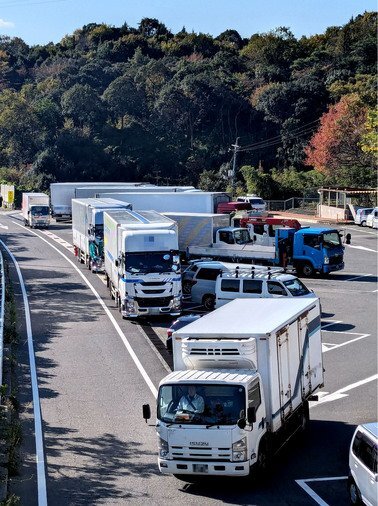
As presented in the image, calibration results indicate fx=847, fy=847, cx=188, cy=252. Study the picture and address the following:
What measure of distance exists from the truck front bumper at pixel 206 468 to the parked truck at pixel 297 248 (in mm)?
24891

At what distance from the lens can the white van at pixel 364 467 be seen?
12539 millimetres

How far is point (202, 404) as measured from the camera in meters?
14.4

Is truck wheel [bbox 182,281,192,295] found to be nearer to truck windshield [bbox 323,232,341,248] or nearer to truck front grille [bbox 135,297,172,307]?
truck front grille [bbox 135,297,172,307]

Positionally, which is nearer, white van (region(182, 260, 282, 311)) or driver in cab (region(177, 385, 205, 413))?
driver in cab (region(177, 385, 205, 413))

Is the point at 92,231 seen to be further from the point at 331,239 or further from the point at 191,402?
the point at 191,402

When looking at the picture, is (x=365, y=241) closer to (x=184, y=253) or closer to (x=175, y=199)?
(x=175, y=199)

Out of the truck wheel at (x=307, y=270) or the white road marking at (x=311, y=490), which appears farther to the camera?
the truck wheel at (x=307, y=270)

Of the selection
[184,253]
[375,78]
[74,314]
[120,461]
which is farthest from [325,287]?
[375,78]

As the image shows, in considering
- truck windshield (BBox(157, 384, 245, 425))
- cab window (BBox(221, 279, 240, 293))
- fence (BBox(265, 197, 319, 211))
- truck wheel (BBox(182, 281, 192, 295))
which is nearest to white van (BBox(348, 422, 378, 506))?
truck windshield (BBox(157, 384, 245, 425))

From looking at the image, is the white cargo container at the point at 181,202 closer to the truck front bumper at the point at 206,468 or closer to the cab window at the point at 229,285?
the cab window at the point at 229,285

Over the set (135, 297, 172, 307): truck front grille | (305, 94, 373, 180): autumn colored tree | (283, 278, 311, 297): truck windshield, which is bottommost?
(135, 297, 172, 307): truck front grille

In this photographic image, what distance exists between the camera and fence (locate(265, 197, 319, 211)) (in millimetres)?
80562

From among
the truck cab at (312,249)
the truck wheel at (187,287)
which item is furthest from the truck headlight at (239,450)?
the truck cab at (312,249)

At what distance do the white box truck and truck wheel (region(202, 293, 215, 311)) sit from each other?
8.29 m
